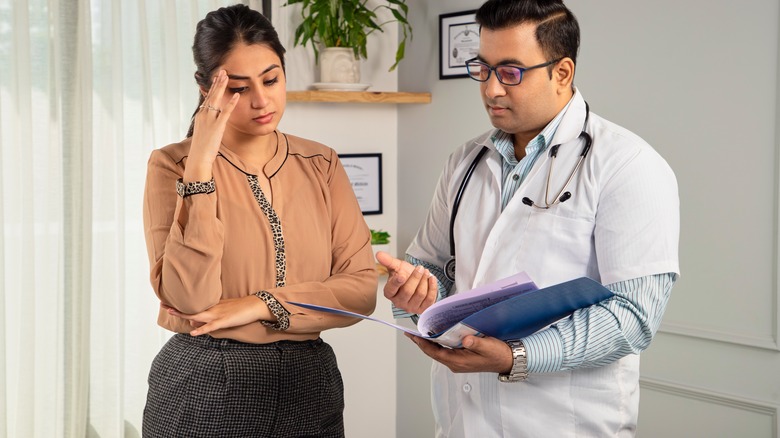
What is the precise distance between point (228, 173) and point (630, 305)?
3.05ft

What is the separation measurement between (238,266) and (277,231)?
0.12m

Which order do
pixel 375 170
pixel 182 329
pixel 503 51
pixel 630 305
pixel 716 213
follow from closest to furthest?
1. pixel 630 305
2. pixel 503 51
3. pixel 182 329
4. pixel 716 213
5. pixel 375 170

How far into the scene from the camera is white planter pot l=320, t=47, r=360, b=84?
3418mm

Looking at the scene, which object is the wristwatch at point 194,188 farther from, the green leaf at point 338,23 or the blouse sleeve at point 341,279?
the green leaf at point 338,23

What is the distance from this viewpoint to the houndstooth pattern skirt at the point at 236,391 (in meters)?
1.85

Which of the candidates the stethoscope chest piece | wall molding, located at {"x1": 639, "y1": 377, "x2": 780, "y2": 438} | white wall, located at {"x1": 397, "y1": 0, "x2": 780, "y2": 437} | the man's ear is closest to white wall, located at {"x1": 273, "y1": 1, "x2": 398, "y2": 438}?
white wall, located at {"x1": 397, "y1": 0, "x2": 780, "y2": 437}

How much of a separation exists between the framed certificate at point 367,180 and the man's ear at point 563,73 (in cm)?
198

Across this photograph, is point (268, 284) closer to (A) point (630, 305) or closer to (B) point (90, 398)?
(A) point (630, 305)

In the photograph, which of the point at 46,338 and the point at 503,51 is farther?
the point at 46,338

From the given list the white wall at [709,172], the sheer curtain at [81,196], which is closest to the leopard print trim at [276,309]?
the sheer curtain at [81,196]

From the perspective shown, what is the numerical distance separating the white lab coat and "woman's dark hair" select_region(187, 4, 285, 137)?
Answer: 60cm

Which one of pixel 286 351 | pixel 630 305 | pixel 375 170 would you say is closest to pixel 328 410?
pixel 286 351

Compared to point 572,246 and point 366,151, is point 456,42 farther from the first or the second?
point 572,246

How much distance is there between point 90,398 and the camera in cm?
305
